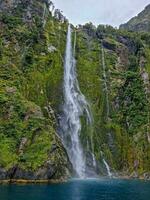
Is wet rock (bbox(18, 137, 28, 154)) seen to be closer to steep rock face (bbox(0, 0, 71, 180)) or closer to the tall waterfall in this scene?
steep rock face (bbox(0, 0, 71, 180))

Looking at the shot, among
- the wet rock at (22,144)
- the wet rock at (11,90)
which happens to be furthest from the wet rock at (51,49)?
the wet rock at (22,144)

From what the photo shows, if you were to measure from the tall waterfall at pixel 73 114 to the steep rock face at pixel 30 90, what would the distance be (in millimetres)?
2396

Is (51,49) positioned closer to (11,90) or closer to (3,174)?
(11,90)

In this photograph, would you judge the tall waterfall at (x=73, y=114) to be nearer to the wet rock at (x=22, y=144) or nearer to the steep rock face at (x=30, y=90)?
the steep rock face at (x=30, y=90)

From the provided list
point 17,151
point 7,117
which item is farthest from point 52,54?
point 17,151

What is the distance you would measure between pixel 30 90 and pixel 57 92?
300 inches

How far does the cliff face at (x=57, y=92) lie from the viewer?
83312 millimetres

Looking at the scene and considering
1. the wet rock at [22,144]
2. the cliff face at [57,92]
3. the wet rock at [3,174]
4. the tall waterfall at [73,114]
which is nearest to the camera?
the wet rock at [3,174]

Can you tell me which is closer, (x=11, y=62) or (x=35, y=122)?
(x=35, y=122)

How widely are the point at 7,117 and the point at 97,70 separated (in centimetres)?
4173

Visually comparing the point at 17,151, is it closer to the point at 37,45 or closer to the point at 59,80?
the point at 59,80

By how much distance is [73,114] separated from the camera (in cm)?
10425

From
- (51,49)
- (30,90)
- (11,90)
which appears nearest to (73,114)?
(30,90)

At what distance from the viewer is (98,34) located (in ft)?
450
